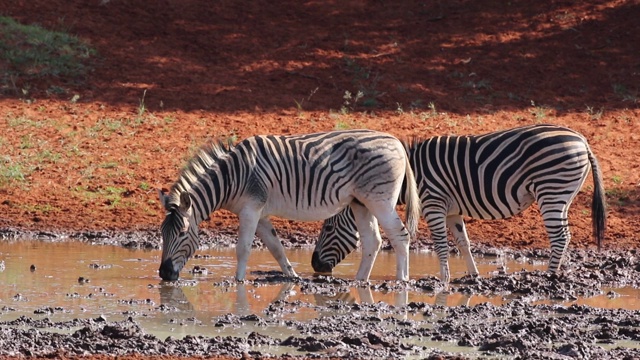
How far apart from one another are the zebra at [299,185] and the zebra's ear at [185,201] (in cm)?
4

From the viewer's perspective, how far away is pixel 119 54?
79.3 feet

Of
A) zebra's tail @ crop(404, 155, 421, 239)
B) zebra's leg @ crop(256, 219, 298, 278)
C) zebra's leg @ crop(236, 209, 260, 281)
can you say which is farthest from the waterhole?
zebra's tail @ crop(404, 155, 421, 239)

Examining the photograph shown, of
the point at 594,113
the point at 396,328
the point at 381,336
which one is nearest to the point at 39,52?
the point at 594,113

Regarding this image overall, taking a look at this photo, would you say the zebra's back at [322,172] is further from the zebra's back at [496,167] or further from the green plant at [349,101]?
→ the green plant at [349,101]

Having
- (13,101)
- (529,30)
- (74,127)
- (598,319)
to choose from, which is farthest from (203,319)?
(529,30)

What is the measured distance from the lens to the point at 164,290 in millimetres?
11992

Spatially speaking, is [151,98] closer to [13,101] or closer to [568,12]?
[13,101]

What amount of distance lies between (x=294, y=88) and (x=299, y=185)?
33.6ft

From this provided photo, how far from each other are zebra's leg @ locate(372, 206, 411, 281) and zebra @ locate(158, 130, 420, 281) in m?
0.01

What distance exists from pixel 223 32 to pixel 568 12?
8.08 meters

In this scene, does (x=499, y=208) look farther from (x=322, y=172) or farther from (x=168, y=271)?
(x=168, y=271)

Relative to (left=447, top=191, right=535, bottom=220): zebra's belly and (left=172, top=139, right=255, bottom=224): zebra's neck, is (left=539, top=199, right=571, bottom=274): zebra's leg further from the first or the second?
(left=172, top=139, right=255, bottom=224): zebra's neck

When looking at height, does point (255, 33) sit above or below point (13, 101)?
above

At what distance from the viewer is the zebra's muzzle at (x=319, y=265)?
1411cm
